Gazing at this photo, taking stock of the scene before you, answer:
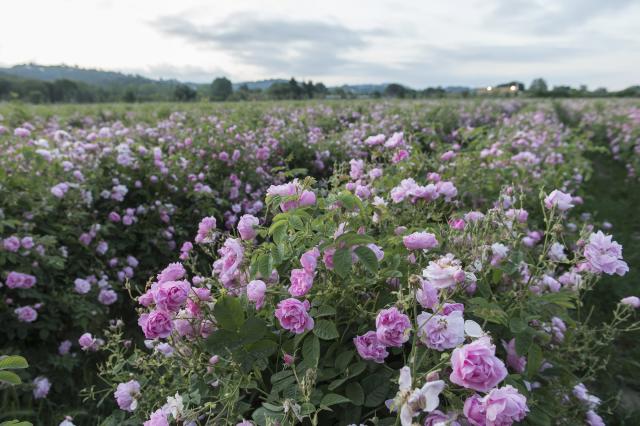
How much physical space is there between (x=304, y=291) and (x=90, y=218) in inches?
129

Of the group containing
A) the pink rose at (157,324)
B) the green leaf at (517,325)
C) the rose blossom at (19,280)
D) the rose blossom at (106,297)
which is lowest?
the rose blossom at (106,297)

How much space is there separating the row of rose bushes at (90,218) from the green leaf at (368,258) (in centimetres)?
93

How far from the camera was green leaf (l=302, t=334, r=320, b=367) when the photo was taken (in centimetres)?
122

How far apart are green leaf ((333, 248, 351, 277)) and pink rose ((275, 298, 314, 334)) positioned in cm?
13

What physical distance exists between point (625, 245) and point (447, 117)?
7833 mm

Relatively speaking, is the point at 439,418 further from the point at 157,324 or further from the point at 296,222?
the point at 157,324

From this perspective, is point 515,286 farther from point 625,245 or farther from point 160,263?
point 625,245

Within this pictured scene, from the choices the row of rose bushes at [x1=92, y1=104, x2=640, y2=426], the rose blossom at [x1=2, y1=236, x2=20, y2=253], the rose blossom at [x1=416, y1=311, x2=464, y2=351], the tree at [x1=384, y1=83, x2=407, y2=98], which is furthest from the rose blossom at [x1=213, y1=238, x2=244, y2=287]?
the tree at [x1=384, y1=83, x2=407, y2=98]

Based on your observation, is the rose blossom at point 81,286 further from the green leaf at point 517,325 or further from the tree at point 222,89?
the tree at point 222,89

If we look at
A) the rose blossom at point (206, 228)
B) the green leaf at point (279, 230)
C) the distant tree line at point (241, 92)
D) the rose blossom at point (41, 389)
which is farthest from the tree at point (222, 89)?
the green leaf at point (279, 230)

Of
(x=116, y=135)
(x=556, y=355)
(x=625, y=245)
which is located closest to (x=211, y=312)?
(x=556, y=355)

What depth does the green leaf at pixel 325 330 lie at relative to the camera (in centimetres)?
122

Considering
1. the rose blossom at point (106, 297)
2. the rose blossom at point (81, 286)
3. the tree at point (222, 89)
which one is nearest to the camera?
the rose blossom at point (81, 286)

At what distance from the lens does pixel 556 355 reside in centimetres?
175
